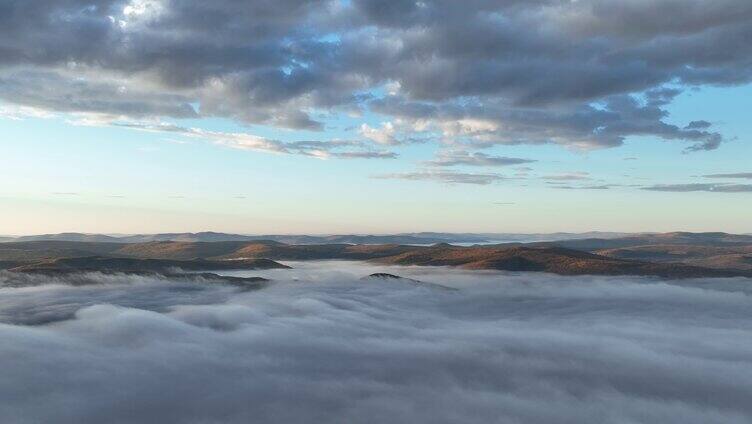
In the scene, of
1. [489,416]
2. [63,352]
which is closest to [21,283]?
[63,352]

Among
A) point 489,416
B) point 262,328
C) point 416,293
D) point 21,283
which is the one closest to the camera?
point 489,416

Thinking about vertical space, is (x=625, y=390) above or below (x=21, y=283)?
below

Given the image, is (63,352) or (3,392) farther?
(63,352)

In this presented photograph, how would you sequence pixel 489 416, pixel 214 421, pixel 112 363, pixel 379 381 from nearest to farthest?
1. pixel 214 421
2. pixel 489 416
3. pixel 379 381
4. pixel 112 363

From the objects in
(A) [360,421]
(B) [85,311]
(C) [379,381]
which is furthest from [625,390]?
(B) [85,311]

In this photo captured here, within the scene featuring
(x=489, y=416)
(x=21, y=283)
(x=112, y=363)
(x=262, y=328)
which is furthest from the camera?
(x=21, y=283)

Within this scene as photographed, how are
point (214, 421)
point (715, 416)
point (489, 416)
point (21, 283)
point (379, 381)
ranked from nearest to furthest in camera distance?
1. point (214, 421)
2. point (489, 416)
3. point (715, 416)
4. point (379, 381)
5. point (21, 283)

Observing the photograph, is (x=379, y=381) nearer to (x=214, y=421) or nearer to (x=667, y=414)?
(x=214, y=421)

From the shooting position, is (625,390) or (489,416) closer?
(489,416)

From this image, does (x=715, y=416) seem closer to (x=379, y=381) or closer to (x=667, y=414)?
(x=667, y=414)
